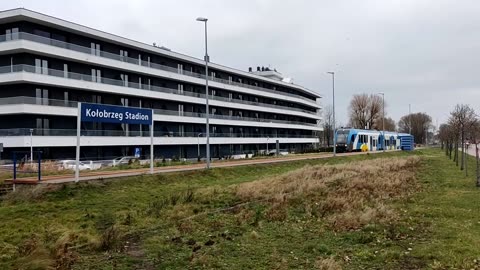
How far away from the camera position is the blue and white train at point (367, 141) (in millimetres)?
65812

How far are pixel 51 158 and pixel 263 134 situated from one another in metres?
53.4

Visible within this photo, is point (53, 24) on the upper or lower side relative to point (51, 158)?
upper

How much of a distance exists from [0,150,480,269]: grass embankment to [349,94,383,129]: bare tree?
10316 centimetres

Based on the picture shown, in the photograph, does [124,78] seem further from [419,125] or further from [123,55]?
[419,125]

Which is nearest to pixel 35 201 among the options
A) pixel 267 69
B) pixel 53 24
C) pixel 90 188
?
pixel 90 188

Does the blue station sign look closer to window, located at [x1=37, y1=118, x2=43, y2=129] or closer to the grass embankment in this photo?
the grass embankment

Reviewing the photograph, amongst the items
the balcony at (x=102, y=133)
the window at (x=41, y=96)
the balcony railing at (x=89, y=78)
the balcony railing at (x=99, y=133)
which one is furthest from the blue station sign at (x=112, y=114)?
the balcony railing at (x=89, y=78)

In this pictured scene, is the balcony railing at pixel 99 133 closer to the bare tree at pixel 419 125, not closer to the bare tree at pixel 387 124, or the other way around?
the bare tree at pixel 387 124

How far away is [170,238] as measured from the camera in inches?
432

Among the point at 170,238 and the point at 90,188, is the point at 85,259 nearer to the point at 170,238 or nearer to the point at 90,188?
the point at 170,238

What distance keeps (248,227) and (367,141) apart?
61753 millimetres

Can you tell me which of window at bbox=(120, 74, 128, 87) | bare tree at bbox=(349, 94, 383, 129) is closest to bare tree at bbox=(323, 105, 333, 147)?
bare tree at bbox=(349, 94, 383, 129)

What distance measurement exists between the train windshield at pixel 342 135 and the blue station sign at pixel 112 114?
4354 centimetres

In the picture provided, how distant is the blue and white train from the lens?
216 feet
